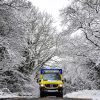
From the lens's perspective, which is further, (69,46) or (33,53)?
(33,53)

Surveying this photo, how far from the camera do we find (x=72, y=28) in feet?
106

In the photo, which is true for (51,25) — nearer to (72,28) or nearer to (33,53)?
(33,53)

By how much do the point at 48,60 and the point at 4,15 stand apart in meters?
29.3

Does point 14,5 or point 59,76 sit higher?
point 14,5

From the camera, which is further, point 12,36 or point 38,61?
point 38,61

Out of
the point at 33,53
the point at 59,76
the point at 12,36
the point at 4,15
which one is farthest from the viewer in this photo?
the point at 33,53

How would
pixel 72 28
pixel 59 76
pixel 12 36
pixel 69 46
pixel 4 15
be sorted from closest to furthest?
pixel 4 15
pixel 12 36
pixel 59 76
pixel 72 28
pixel 69 46

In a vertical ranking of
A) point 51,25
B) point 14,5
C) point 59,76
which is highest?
point 51,25

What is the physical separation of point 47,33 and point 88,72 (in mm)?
16671

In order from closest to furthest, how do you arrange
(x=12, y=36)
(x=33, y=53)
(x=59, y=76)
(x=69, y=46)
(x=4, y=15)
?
(x=4, y=15), (x=12, y=36), (x=59, y=76), (x=69, y=46), (x=33, y=53)

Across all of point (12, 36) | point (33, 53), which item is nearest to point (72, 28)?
point (12, 36)

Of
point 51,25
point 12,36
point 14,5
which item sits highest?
point 51,25

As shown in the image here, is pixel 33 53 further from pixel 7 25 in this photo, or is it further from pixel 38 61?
pixel 7 25

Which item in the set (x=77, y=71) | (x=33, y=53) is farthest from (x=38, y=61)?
(x=77, y=71)
